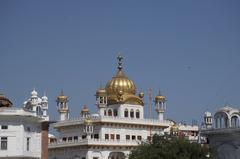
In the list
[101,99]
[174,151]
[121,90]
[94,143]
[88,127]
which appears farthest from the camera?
[121,90]

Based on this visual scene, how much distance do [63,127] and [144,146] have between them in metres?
21.6

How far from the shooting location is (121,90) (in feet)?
263

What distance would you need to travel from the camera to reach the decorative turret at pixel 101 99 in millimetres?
76562

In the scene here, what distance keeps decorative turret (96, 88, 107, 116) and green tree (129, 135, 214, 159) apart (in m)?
18.8

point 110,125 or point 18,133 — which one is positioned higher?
point 110,125

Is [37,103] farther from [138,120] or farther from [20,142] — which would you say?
[138,120]

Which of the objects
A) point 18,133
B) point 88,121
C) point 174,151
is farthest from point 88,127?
point 174,151

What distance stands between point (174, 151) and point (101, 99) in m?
22.6

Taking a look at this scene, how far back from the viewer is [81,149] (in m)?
71.7

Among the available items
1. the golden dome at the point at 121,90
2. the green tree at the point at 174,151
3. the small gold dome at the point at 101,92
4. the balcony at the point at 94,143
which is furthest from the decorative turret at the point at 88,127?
the green tree at the point at 174,151

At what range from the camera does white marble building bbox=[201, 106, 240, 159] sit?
61.6 metres

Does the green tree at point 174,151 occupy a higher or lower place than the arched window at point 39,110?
lower

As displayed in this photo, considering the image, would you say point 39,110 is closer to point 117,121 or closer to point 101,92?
point 117,121

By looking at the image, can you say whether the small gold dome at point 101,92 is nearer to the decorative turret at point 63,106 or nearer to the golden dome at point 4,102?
the decorative turret at point 63,106
